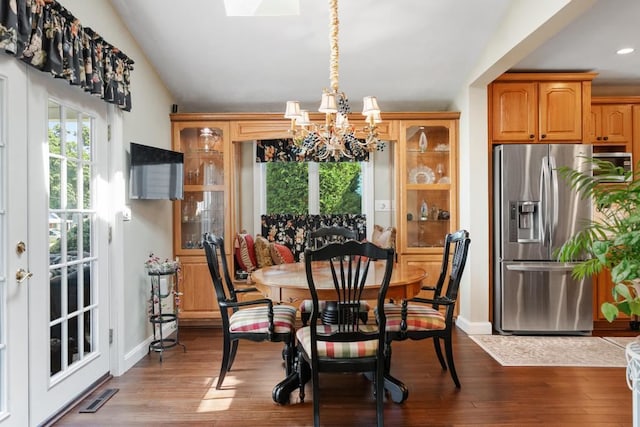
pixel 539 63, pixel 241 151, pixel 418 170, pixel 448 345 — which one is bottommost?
pixel 448 345

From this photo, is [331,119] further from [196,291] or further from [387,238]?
[196,291]

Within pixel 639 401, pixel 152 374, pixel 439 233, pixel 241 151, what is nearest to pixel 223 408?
pixel 152 374

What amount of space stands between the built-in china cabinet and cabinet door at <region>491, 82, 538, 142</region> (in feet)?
1.40

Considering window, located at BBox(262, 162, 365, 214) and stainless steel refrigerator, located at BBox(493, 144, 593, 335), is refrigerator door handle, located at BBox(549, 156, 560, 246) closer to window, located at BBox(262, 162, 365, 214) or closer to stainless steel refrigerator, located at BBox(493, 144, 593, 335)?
stainless steel refrigerator, located at BBox(493, 144, 593, 335)

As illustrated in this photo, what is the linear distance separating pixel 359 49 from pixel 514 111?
63.9 inches

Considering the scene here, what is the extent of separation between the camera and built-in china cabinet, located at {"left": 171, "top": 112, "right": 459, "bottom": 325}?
414cm

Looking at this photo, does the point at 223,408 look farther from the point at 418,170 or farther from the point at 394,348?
the point at 418,170

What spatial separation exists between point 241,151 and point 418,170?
82.6 inches

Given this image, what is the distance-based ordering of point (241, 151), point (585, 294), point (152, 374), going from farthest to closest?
point (241, 151) → point (585, 294) → point (152, 374)

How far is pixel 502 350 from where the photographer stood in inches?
133

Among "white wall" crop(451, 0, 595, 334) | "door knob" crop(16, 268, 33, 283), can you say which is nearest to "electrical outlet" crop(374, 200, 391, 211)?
"white wall" crop(451, 0, 595, 334)

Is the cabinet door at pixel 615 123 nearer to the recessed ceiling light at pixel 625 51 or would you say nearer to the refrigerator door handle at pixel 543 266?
the recessed ceiling light at pixel 625 51

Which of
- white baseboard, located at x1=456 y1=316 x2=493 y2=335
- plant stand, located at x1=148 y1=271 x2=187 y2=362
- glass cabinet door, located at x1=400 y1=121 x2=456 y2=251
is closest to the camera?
plant stand, located at x1=148 y1=271 x2=187 y2=362

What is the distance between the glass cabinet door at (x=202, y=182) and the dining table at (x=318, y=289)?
1.70m
